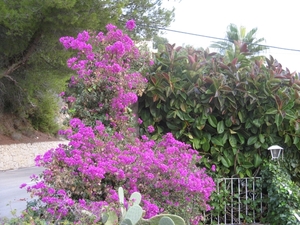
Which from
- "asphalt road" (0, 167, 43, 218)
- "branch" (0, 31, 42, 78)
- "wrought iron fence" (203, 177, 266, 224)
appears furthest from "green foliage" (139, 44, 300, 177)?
"branch" (0, 31, 42, 78)

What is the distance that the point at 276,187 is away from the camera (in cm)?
439

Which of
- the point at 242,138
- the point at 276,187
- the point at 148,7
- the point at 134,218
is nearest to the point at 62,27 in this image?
the point at 148,7

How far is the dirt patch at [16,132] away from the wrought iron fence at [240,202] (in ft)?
48.4

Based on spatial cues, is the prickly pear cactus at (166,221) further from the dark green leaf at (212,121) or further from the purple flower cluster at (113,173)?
the dark green leaf at (212,121)

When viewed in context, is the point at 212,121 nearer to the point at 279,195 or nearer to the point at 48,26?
the point at 279,195

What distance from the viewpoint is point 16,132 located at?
740 inches

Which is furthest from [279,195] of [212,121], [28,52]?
[28,52]

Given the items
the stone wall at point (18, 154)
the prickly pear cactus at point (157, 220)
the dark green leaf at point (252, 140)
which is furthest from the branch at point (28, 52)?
the prickly pear cactus at point (157, 220)

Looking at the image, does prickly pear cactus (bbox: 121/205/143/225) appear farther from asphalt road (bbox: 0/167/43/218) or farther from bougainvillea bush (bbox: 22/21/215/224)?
asphalt road (bbox: 0/167/43/218)

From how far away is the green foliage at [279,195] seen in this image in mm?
4289

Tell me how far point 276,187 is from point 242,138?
70 cm

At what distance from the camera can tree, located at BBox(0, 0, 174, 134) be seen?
8.52m

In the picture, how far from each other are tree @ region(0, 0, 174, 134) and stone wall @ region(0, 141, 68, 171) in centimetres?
367

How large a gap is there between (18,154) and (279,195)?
1549 centimetres
